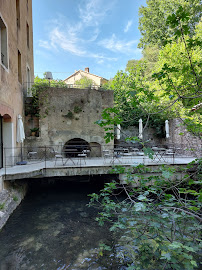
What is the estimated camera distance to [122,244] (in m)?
4.61

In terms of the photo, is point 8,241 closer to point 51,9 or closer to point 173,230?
point 173,230

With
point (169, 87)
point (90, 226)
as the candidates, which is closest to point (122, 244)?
point (90, 226)

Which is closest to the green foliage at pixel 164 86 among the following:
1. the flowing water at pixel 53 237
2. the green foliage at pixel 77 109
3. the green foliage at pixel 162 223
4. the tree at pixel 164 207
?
the tree at pixel 164 207

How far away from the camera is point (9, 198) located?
5.98 meters

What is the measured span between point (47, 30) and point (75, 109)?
646 inches

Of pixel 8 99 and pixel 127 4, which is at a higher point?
pixel 127 4

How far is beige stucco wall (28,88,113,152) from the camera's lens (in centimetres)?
1102

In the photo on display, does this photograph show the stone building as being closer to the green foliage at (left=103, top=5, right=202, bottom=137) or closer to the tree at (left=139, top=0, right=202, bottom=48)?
the green foliage at (left=103, top=5, right=202, bottom=137)

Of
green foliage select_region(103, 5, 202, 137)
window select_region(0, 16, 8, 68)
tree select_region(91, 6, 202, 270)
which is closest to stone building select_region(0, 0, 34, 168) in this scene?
window select_region(0, 16, 8, 68)

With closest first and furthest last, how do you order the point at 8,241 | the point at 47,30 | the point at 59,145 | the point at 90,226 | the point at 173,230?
the point at 173,230 < the point at 8,241 < the point at 90,226 < the point at 59,145 < the point at 47,30

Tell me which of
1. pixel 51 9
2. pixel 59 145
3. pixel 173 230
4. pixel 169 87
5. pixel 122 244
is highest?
pixel 51 9

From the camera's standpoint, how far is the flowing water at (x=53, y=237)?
385 centimetres

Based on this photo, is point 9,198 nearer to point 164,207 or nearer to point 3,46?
point 164,207

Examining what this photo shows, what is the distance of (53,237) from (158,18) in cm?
2417
